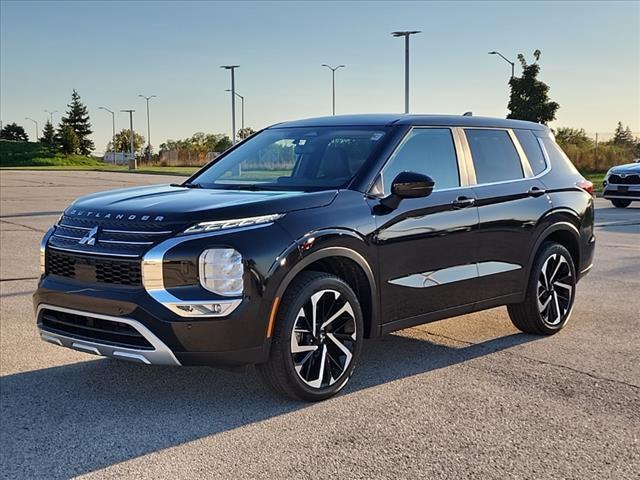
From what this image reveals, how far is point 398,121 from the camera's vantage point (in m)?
5.68

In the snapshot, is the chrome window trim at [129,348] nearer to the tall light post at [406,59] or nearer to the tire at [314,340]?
the tire at [314,340]

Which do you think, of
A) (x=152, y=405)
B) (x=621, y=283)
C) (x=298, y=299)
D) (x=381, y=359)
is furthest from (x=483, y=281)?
(x=621, y=283)

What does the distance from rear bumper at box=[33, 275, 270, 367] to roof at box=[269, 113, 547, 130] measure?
196 cm

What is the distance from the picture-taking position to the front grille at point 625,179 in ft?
66.8

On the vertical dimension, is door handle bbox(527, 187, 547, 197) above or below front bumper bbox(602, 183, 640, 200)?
above

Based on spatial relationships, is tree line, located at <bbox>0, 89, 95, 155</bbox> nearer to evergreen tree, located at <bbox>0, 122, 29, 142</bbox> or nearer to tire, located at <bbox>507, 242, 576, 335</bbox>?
evergreen tree, located at <bbox>0, 122, 29, 142</bbox>

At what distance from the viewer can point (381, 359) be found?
230 inches

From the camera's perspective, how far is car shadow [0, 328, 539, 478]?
4.09m

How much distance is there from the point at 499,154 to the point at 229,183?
2.23 meters

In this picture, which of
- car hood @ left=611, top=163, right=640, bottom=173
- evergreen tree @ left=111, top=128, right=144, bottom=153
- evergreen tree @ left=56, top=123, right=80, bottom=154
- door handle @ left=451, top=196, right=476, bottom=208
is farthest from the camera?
evergreen tree @ left=111, top=128, right=144, bottom=153

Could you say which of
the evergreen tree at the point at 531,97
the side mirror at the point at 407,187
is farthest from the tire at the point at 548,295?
the evergreen tree at the point at 531,97

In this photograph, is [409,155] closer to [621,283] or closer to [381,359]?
[381,359]

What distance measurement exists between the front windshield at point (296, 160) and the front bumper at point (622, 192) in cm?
1631

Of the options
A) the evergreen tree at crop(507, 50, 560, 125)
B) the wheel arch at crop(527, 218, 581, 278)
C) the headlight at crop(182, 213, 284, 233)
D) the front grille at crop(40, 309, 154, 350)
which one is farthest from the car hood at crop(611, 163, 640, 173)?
the evergreen tree at crop(507, 50, 560, 125)
